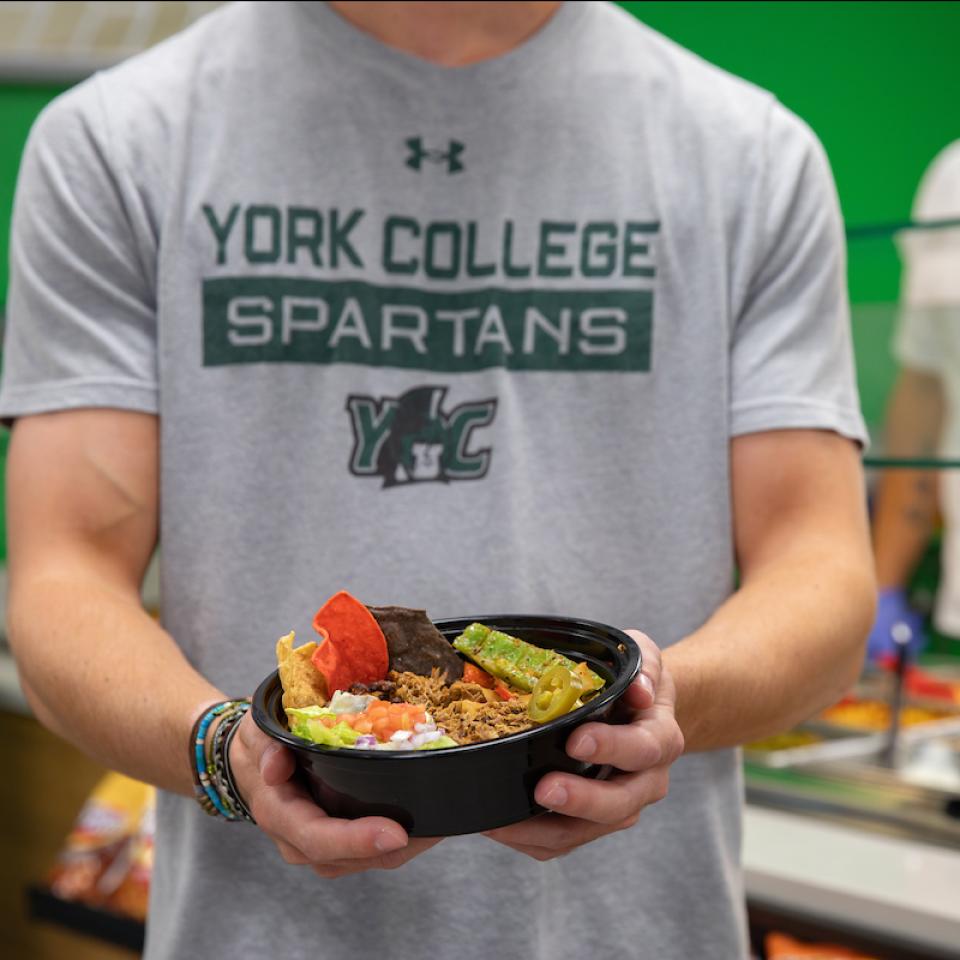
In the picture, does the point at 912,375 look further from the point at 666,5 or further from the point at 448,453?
the point at 666,5

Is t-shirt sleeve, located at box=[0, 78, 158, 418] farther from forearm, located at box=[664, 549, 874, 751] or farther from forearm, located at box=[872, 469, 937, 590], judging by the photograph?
forearm, located at box=[872, 469, 937, 590]

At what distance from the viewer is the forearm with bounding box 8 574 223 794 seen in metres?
1.06

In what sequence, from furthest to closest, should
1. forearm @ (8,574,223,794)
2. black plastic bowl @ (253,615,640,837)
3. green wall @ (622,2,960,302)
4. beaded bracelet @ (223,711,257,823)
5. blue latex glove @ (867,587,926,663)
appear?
1. blue latex glove @ (867,587,926,663)
2. green wall @ (622,2,960,302)
3. forearm @ (8,574,223,794)
4. beaded bracelet @ (223,711,257,823)
5. black plastic bowl @ (253,615,640,837)

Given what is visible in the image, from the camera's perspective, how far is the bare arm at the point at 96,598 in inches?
42.7

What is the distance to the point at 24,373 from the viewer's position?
1.24 meters

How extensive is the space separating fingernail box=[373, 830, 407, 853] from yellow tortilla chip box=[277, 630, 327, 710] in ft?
0.37

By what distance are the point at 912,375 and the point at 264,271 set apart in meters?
0.91

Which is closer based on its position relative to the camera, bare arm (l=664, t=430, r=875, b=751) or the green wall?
bare arm (l=664, t=430, r=875, b=751)

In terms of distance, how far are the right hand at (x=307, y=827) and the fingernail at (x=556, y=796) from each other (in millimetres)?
87

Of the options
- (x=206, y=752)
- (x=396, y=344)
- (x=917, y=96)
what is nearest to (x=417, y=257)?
(x=396, y=344)

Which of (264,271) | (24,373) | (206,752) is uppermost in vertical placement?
(264,271)

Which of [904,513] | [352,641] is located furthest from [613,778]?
[904,513]

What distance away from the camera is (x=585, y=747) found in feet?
2.44

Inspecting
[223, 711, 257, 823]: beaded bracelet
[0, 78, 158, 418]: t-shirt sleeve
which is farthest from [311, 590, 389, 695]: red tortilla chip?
[0, 78, 158, 418]: t-shirt sleeve
